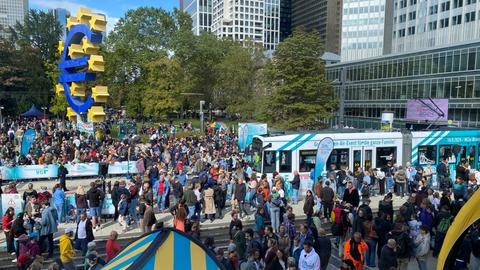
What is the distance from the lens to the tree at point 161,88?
2068 inches

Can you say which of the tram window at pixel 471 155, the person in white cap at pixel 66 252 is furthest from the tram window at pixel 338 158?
the person in white cap at pixel 66 252

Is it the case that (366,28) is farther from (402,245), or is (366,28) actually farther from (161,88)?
(402,245)

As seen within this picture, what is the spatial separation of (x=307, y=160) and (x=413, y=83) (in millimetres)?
39112

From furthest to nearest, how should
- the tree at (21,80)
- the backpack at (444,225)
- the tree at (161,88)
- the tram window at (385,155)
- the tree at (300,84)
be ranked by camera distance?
the tree at (21,80)
the tree at (161,88)
the tree at (300,84)
the tram window at (385,155)
the backpack at (444,225)

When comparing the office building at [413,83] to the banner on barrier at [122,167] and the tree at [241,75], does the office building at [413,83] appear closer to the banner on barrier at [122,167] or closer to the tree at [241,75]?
the tree at [241,75]

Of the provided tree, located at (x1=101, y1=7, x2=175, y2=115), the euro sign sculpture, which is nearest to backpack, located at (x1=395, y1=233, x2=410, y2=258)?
the euro sign sculpture

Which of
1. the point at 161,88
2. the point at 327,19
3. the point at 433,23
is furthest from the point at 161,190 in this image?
the point at 327,19

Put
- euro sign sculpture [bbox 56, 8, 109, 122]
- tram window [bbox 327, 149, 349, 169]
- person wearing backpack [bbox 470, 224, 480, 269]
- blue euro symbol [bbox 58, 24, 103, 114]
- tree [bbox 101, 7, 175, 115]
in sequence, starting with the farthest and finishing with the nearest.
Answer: tree [bbox 101, 7, 175, 115], blue euro symbol [bbox 58, 24, 103, 114], euro sign sculpture [bbox 56, 8, 109, 122], tram window [bbox 327, 149, 349, 169], person wearing backpack [bbox 470, 224, 480, 269]

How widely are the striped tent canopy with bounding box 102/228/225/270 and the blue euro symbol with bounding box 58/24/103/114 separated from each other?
2711cm

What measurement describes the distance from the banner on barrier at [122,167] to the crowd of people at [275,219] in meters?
4.19

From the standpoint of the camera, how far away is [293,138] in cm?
1872

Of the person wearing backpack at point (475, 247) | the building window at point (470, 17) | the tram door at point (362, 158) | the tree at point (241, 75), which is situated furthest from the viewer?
the building window at point (470, 17)

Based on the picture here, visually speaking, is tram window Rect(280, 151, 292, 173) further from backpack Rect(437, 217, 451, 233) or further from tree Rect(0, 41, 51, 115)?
tree Rect(0, 41, 51, 115)

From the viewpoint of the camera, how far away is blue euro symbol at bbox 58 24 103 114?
94.7ft
